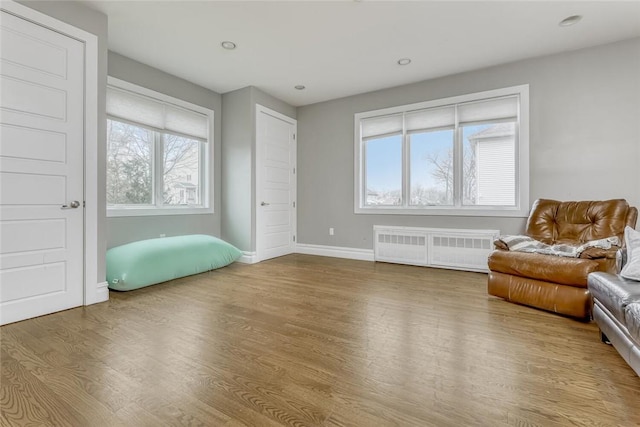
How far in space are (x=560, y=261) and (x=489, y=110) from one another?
2344 mm

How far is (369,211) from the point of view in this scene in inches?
186

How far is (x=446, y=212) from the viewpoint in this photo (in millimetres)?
4109

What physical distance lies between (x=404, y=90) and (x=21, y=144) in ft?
14.5

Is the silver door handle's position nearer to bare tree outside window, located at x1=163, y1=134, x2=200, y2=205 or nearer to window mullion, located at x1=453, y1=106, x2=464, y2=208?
bare tree outside window, located at x1=163, y1=134, x2=200, y2=205

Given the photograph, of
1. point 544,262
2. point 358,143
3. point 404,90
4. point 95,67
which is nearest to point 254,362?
point 544,262

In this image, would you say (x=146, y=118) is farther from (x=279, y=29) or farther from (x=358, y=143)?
(x=358, y=143)

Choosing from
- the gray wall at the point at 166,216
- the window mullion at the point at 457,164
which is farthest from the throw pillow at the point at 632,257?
the gray wall at the point at 166,216

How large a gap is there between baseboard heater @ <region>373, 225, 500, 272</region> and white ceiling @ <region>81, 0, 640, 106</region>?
221 centimetres

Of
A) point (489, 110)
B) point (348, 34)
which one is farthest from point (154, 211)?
point (489, 110)

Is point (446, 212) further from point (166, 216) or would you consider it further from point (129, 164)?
point (129, 164)

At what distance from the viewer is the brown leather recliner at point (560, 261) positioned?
225 centimetres

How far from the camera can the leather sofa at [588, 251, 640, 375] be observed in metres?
1.42

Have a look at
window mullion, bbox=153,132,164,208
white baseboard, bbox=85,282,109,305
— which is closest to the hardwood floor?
A: white baseboard, bbox=85,282,109,305

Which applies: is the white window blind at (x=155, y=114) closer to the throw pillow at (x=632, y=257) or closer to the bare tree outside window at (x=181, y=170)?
the bare tree outside window at (x=181, y=170)
